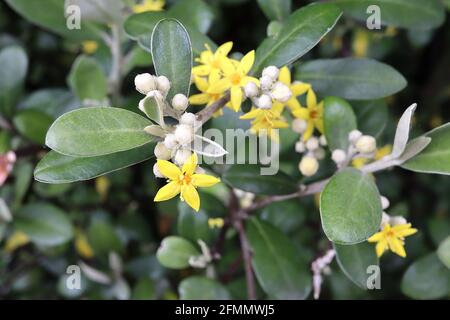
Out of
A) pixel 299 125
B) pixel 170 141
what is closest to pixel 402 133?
pixel 299 125

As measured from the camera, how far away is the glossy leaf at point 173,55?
48.6 inches

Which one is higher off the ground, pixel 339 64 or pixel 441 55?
pixel 441 55

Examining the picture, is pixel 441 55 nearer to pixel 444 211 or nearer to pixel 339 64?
pixel 444 211

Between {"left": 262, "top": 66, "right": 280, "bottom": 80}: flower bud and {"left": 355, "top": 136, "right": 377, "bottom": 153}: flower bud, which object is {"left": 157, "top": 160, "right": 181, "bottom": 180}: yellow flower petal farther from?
{"left": 355, "top": 136, "right": 377, "bottom": 153}: flower bud

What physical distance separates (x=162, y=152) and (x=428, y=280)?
0.91m

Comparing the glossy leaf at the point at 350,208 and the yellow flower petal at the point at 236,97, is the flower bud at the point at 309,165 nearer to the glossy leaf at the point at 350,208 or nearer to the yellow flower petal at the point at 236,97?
the glossy leaf at the point at 350,208

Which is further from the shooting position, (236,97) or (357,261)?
(357,261)

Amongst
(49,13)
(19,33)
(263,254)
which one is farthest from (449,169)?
(19,33)

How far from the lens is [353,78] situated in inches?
59.1

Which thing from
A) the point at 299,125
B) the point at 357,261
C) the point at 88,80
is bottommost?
the point at 357,261

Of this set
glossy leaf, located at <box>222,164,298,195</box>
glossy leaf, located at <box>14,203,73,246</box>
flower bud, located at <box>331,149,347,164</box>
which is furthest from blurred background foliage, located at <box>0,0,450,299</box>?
flower bud, located at <box>331,149,347,164</box>

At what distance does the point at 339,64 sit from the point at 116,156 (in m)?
0.66

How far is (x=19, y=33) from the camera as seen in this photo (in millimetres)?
2346

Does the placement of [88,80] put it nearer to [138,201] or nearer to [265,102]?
[138,201]
